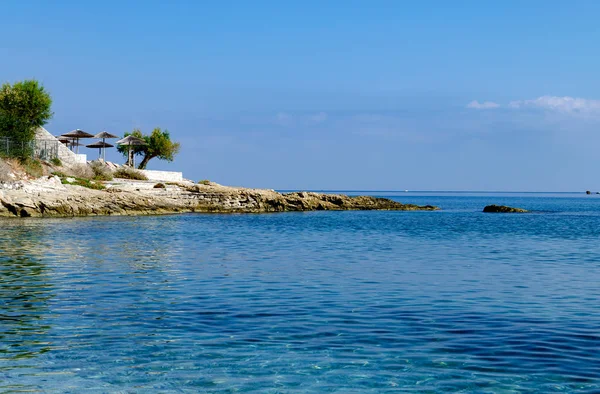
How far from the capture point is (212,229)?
50656mm

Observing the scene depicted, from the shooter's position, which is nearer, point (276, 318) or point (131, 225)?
point (276, 318)

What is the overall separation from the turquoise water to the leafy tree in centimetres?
8251

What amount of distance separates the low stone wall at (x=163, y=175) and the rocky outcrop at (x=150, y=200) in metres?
5.47

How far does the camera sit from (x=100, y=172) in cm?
8025

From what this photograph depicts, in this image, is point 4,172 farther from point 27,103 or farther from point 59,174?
point 27,103

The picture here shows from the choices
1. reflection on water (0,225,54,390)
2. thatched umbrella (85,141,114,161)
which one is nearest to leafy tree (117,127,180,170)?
Answer: thatched umbrella (85,141,114,161)

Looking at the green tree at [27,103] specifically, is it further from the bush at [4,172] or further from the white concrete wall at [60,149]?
the bush at [4,172]

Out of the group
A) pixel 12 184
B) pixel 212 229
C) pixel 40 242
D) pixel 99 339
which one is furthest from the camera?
pixel 12 184

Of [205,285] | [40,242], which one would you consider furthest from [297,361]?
[40,242]

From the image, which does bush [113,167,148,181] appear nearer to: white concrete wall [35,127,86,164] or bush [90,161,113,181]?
bush [90,161,113,181]

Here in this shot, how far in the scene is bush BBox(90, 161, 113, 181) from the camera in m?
77.8

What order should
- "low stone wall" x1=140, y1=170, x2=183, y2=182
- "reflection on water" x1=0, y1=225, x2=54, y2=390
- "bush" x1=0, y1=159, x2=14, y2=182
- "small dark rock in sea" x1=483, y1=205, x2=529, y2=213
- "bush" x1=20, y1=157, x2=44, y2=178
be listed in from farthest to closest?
"small dark rock in sea" x1=483, y1=205, x2=529, y2=213 → "low stone wall" x1=140, y1=170, x2=183, y2=182 → "bush" x1=20, y1=157, x2=44, y2=178 → "bush" x1=0, y1=159, x2=14, y2=182 → "reflection on water" x1=0, y1=225, x2=54, y2=390

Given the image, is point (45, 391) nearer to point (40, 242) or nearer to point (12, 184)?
point (40, 242)

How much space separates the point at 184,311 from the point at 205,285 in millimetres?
4471
